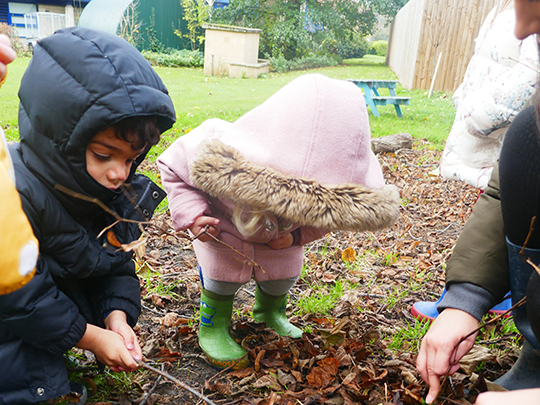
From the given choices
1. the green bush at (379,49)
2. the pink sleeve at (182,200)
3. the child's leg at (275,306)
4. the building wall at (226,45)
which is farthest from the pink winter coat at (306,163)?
the green bush at (379,49)

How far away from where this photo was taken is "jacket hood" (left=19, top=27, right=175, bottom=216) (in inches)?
50.2

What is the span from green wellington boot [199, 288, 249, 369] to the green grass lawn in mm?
2787

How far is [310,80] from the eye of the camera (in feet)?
4.94

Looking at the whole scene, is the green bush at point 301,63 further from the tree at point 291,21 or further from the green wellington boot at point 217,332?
the green wellington boot at point 217,332

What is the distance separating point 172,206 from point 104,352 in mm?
584

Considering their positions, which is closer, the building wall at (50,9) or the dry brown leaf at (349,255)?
the dry brown leaf at (349,255)

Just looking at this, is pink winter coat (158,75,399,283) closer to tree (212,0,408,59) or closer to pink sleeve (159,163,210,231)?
pink sleeve (159,163,210,231)

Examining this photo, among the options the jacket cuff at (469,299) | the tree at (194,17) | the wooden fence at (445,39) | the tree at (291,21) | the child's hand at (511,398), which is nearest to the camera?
the child's hand at (511,398)

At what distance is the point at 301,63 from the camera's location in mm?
17781

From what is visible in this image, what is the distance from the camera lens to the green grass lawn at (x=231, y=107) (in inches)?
225

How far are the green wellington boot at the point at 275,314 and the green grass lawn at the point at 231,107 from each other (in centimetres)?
274

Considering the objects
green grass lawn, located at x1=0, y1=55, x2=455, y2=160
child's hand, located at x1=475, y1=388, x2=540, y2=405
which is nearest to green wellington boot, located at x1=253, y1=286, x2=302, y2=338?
child's hand, located at x1=475, y1=388, x2=540, y2=405

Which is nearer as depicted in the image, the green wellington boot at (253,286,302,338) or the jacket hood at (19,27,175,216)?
the jacket hood at (19,27,175,216)

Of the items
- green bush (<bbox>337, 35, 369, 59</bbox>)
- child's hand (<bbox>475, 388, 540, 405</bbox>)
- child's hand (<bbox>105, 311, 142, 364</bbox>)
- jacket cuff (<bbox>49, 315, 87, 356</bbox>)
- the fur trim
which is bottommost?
child's hand (<bbox>105, 311, 142, 364</bbox>)
